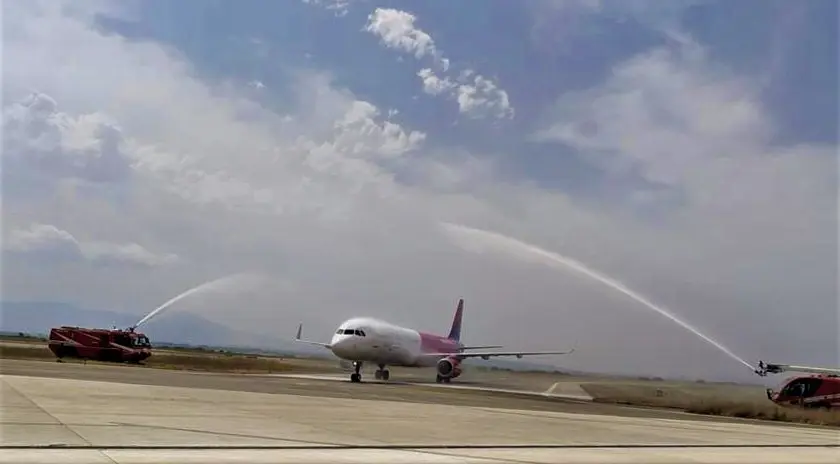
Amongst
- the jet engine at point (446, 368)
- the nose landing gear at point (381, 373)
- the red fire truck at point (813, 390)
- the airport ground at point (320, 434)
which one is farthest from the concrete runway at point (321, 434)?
the jet engine at point (446, 368)

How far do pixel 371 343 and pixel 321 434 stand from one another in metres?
42.4

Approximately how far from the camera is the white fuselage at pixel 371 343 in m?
59.0

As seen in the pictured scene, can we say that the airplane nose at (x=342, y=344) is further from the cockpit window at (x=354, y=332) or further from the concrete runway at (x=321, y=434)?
the concrete runway at (x=321, y=434)

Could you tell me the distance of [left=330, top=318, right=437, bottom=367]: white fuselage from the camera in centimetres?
5897

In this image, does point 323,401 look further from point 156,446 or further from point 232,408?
point 156,446

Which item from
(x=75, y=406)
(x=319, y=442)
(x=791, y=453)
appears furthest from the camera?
(x=75, y=406)

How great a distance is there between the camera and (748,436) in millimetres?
23875

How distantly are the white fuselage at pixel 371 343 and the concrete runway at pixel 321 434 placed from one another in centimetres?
3013

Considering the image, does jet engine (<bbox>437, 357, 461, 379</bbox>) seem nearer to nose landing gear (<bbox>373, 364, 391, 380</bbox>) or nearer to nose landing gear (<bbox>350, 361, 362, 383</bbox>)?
nose landing gear (<bbox>373, 364, 391, 380</bbox>)

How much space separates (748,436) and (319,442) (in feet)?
45.7

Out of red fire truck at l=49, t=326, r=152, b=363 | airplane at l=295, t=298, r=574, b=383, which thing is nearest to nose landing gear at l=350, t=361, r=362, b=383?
airplane at l=295, t=298, r=574, b=383

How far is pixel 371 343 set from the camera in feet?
196

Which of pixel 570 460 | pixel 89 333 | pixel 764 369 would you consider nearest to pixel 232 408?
pixel 570 460

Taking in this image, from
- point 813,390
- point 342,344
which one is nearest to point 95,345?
point 342,344
